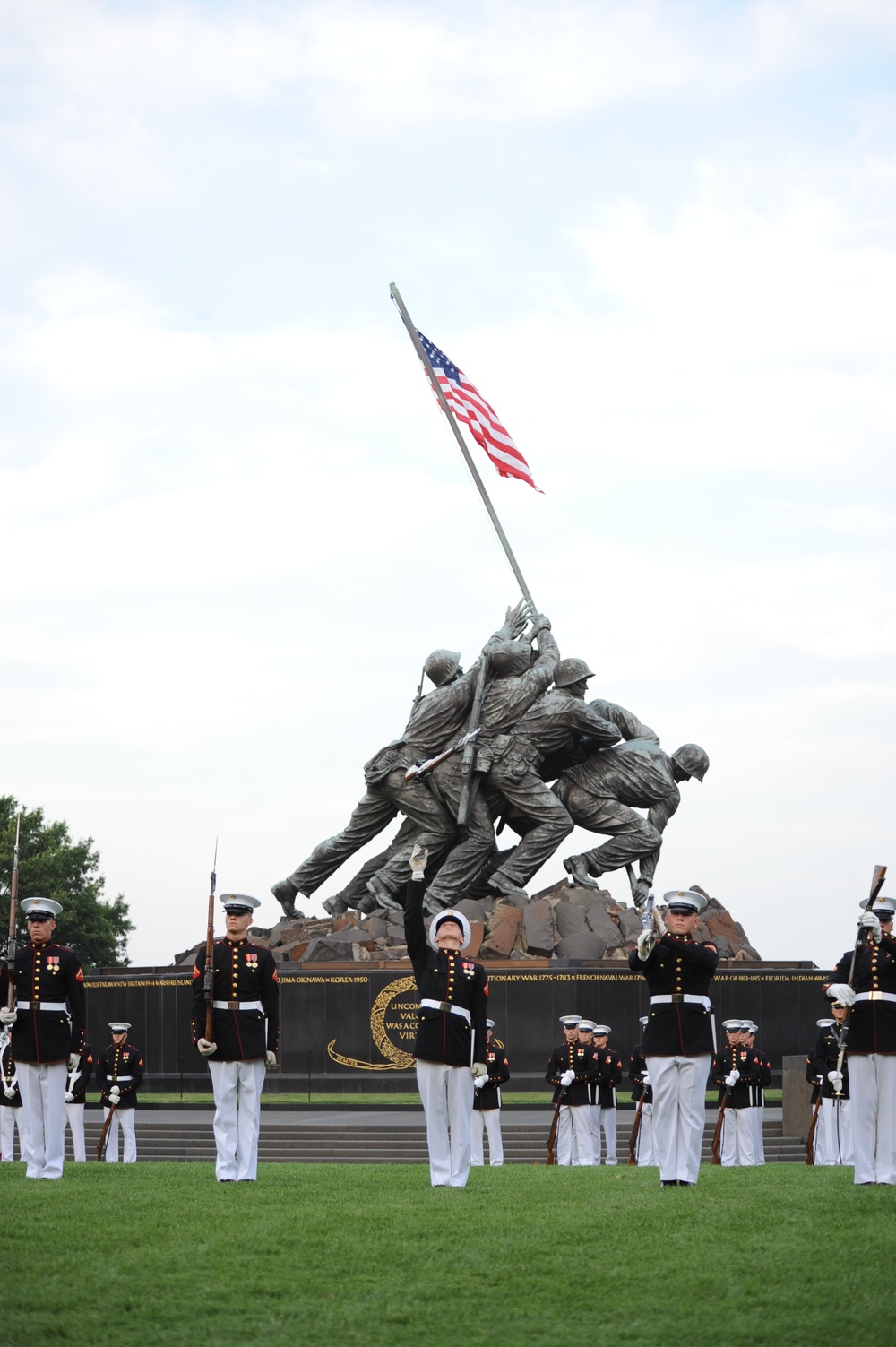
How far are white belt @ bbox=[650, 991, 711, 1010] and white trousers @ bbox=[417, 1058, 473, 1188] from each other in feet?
4.22

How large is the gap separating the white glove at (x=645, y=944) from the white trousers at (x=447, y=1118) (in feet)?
4.39

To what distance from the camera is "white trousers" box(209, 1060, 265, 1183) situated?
33.8 ft

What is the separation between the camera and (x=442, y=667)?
2884 centimetres

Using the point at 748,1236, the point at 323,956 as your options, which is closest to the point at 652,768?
the point at 323,956

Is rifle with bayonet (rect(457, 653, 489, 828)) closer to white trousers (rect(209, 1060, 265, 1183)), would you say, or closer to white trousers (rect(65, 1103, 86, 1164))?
white trousers (rect(65, 1103, 86, 1164))

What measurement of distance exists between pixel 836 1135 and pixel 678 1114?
328 inches

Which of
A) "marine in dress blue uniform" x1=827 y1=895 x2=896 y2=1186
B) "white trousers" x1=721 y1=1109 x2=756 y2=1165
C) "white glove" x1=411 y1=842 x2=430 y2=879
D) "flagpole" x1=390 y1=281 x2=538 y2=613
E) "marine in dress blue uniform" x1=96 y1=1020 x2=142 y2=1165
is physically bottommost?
"white trousers" x1=721 y1=1109 x2=756 y2=1165

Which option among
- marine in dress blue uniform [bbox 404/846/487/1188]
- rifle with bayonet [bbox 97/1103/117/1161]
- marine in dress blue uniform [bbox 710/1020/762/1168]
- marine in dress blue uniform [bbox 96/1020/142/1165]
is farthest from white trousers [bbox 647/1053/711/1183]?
rifle with bayonet [bbox 97/1103/117/1161]

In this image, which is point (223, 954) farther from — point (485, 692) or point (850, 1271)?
point (485, 692)

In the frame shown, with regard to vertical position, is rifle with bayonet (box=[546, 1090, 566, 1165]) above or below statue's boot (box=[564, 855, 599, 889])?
below

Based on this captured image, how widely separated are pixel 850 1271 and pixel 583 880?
22.2 meters

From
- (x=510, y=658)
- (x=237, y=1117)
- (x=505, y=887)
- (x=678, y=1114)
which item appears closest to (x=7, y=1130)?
(x=237, y=1117)

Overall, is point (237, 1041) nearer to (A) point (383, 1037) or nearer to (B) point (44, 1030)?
(B) point (44, 1030)

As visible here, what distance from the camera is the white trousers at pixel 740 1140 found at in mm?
17000
